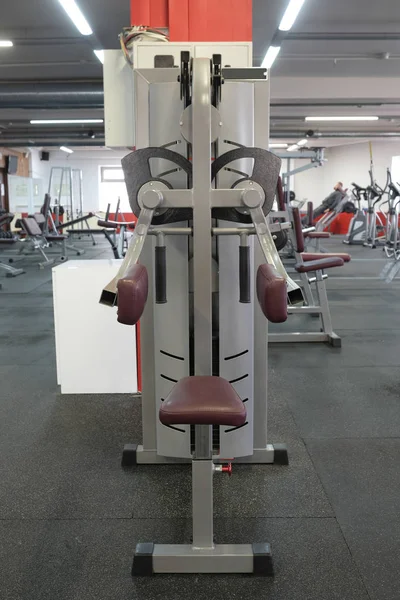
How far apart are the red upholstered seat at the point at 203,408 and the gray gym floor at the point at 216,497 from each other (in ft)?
1.64

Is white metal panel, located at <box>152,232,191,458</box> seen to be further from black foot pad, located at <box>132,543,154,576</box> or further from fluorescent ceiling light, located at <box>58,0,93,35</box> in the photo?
fluorescent ceiling light, located at <box>58,0,93,35</box>

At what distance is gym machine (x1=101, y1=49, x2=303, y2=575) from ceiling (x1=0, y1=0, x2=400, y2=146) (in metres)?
5.24

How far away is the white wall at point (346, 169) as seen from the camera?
15.9 m

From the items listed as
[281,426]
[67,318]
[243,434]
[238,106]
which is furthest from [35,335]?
[238,106]

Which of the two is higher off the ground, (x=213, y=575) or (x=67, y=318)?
(x=67, y=318)

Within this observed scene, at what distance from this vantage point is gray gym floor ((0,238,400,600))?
4.99 ft

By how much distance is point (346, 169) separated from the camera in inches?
648

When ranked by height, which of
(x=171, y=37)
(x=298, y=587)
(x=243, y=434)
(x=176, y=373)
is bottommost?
(x=298, y=587)

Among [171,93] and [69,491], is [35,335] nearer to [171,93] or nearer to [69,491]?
[69,491]

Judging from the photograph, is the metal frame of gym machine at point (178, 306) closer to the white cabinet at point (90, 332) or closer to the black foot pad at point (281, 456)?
the black foot pad at point (281, 456)

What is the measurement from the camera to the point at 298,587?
150cm

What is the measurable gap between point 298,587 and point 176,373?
2.60 feet

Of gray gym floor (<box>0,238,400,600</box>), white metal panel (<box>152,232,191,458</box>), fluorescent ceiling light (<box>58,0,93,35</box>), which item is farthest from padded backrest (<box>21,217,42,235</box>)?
white metal panel (<box>152,232,191,458</box>)

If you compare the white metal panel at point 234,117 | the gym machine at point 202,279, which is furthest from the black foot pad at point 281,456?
the white metal panel at point 234,117
